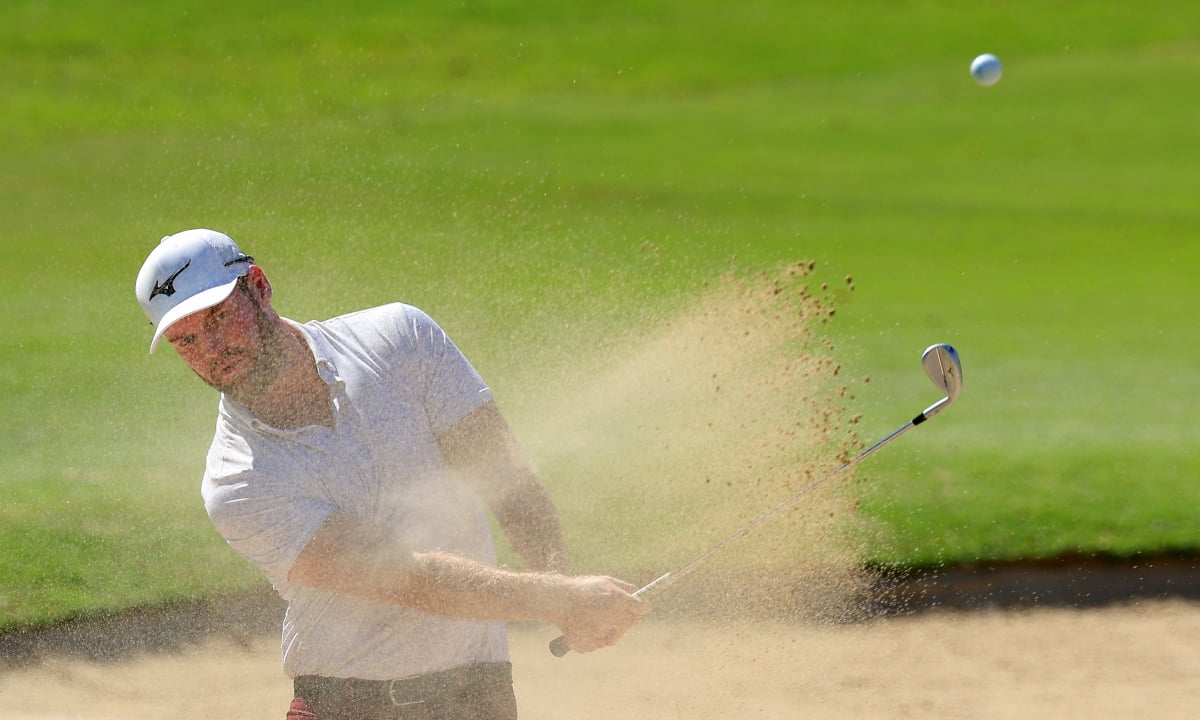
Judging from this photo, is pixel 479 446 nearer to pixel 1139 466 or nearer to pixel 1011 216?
pixel 1139 466

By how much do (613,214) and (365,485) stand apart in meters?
9.88

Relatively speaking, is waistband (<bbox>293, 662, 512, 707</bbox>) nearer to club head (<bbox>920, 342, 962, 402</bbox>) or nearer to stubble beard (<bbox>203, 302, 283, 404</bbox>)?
stubble beard (<bbox>203, 302, 283, 404</bbox>)

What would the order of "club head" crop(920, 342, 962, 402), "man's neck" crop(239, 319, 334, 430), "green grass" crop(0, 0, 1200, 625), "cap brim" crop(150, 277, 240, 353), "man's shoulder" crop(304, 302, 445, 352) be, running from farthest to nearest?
"green grass" crop(0, 0, 1200, 625), "club head" crop(920, 342, 962, 402), "man's shoulder" crop(304, 302, 445, 352), "man's neck" crop(239, 319, 334, 430), "cap brim" crop(150, 277, 240, 353)

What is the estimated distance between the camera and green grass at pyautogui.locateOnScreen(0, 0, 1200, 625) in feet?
22.0

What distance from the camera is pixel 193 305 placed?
3.05 m

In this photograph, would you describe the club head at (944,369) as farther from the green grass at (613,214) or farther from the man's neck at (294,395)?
the green grass at (613,214)

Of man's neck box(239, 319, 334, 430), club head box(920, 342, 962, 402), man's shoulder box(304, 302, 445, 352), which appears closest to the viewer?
man's neck box(239, 319, 334, 430)

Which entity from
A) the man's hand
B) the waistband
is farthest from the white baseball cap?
the man's hand

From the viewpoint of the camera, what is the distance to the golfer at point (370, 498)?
3.09 meters

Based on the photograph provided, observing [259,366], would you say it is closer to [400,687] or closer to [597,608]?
[400,687]

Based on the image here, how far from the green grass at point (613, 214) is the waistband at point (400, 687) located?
8.74 ft

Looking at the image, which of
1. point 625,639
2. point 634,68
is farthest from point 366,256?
point 634,68

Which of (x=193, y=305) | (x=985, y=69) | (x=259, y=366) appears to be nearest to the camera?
(x=193, y=305)

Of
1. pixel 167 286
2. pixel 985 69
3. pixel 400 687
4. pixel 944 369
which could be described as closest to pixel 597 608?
pixel 400 687
